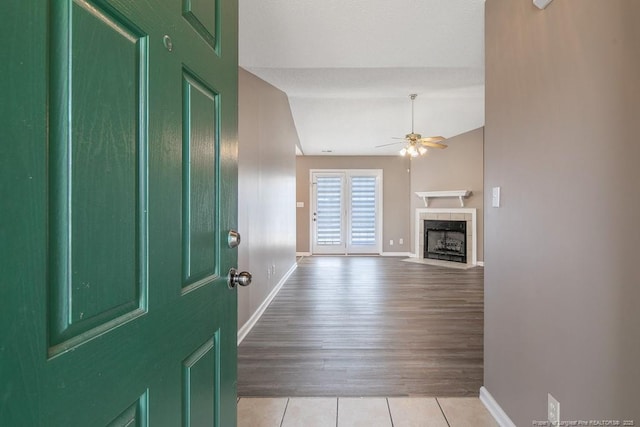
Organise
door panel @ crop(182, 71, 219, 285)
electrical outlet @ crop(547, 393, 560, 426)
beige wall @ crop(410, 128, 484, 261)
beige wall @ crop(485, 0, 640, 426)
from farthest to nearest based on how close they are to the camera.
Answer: beige wall @ crop(410, 128, 484, 261)
electrical outlet @ crop(547, 393, 560, 426)
beige wall @ crop(485, 0, 640, 426)
door panel @ crop(182, 71, 219, 285)

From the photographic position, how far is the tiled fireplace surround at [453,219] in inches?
248

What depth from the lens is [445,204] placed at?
22.5ft

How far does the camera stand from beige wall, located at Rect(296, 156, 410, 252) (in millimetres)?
7973

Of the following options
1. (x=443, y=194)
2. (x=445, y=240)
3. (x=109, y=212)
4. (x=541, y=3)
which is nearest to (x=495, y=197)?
(x=541, y=3)

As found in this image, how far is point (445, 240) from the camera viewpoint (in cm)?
688

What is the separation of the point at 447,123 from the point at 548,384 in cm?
526

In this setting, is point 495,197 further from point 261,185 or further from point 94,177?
point 261,185

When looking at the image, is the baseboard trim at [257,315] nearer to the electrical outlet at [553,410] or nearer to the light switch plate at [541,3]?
the electrical outlet at [553,410]

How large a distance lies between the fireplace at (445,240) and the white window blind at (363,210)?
136 centimetres

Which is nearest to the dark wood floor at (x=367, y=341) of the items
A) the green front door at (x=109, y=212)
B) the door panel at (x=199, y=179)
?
the green front door at (x=109, y=212)

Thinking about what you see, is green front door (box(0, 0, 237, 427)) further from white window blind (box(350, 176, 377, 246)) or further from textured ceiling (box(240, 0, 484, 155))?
white window blind (box(350, 176, 377, 246))

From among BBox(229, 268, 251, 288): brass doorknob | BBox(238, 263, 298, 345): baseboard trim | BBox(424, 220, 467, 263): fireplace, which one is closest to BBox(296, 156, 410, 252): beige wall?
BBox(424, 220, 467, 263): fireplace

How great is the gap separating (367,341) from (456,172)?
497 centimetres

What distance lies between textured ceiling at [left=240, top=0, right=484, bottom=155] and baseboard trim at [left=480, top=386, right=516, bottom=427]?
2220mm
